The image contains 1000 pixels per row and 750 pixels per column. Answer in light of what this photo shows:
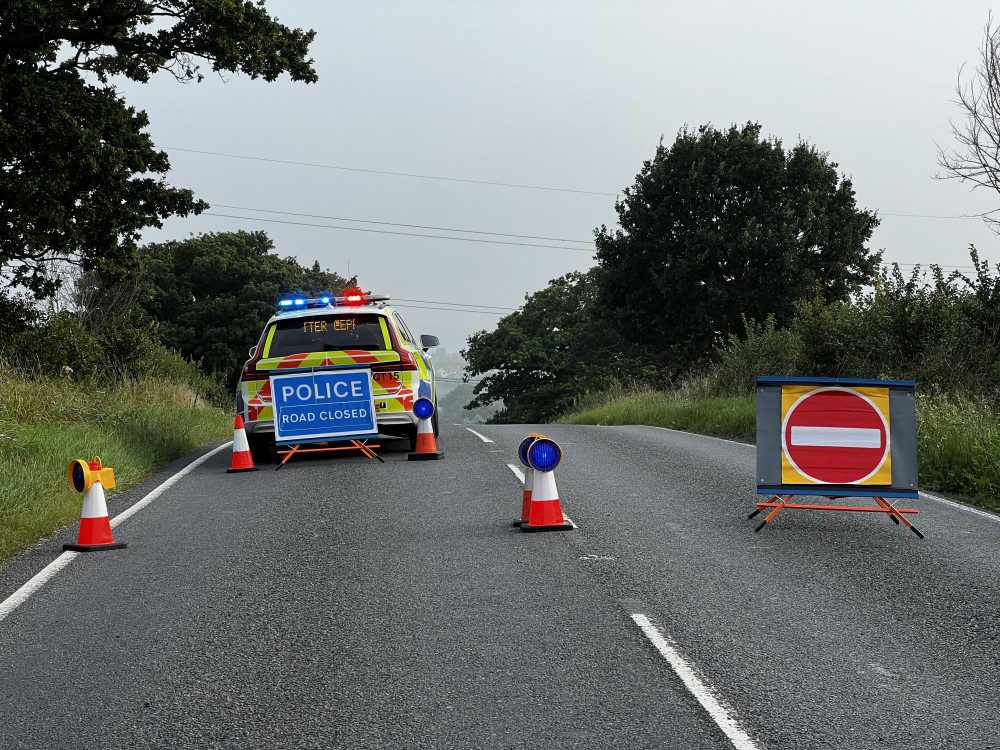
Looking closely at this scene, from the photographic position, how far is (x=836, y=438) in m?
8.97

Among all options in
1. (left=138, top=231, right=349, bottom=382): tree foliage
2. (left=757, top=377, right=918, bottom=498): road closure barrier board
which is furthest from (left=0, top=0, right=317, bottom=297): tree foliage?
(left=138, top=231, right=349, bottom=382): tree foliage

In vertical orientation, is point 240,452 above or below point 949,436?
above

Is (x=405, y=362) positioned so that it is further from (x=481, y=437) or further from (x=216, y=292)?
(x=216, y=292)

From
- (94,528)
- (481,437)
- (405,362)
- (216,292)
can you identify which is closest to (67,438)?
(405,362)

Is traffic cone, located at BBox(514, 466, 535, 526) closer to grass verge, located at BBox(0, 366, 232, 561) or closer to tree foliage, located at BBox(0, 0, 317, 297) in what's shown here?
grass verge, located at BBox(0, 366, 232, 561)

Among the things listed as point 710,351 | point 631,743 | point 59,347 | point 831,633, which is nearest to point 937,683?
point 831,633

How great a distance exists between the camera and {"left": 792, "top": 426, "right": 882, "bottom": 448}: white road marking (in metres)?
8.93

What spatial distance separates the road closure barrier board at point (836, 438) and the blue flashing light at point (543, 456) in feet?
5.91

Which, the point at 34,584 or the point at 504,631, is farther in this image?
the point at 34,584

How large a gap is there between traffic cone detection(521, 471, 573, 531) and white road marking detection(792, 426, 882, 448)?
215 cm

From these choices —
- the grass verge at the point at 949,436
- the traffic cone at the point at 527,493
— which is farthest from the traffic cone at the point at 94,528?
the grass verge at the point at 949,436

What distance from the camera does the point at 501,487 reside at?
11.1 metres

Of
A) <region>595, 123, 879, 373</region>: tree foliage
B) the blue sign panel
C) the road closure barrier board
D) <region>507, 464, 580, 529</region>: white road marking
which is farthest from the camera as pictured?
<region>595, 123, 879, 373</region>: tree foliage

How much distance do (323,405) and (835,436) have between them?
6484mm
